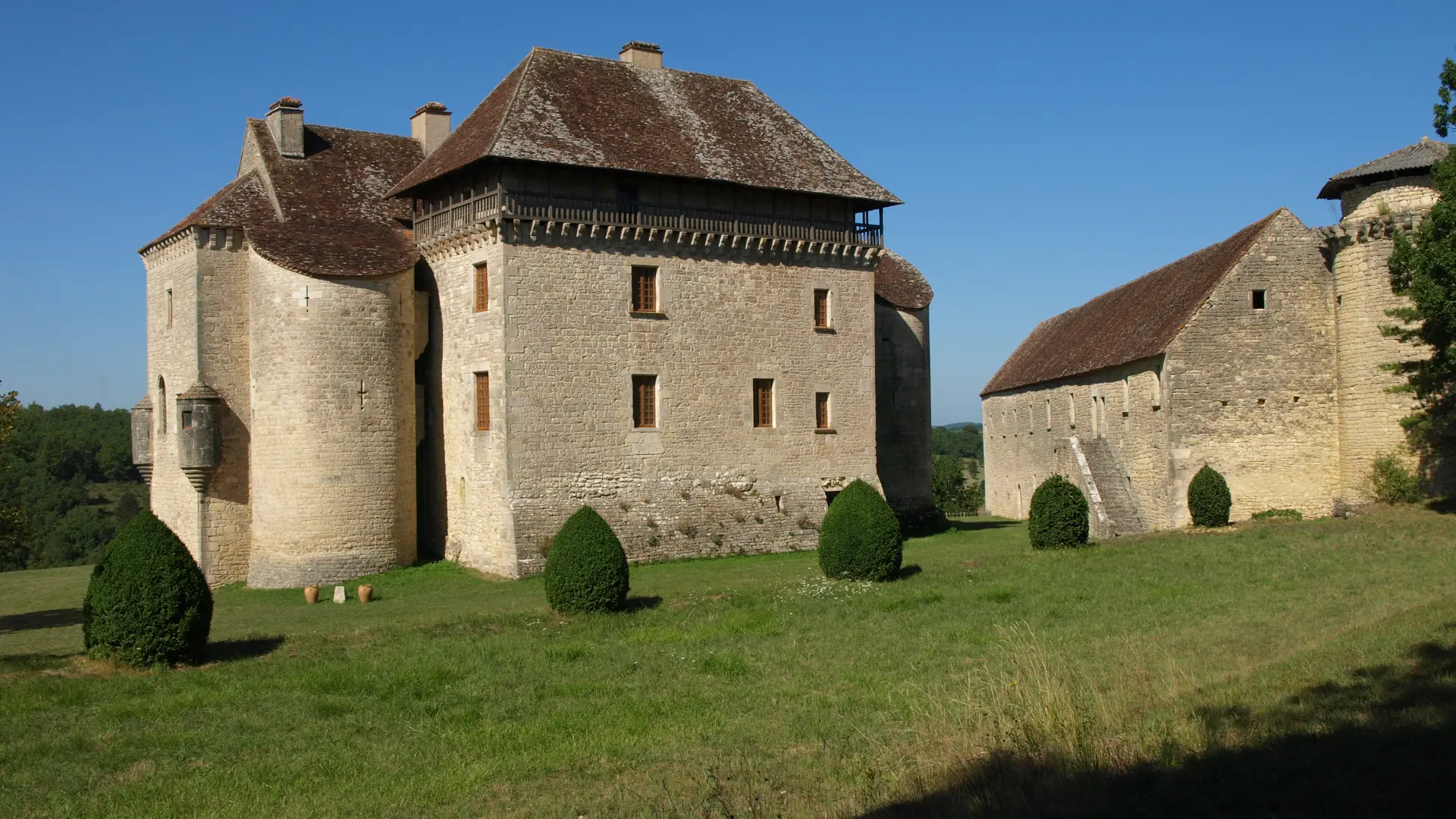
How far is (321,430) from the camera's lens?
27688 millimetres

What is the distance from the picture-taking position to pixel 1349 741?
888cm

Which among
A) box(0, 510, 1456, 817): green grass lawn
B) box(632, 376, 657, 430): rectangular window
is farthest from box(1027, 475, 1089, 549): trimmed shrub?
box(632, 376, 657, 430): rectangular window

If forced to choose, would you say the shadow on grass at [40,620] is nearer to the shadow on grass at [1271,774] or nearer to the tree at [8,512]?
the tree at [8,512]

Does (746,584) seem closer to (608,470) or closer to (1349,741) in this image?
(608,470)

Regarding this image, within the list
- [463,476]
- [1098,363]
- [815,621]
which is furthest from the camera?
[1098,363]

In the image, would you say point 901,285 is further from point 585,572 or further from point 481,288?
point 585,572

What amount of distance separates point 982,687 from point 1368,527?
16.9 meters

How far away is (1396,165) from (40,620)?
1279 inches

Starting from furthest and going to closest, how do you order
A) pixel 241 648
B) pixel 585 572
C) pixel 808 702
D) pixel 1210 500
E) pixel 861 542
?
pixel 1210 500 → pixel 861 542 → pixel 585 572 → pixel 241 648 → pixel 808 702

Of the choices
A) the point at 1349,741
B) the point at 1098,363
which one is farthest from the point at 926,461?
the point at 1349,741

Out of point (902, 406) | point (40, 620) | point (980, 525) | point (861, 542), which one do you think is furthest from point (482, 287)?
point (980, 525)

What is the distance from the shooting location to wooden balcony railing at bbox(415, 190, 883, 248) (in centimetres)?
2708

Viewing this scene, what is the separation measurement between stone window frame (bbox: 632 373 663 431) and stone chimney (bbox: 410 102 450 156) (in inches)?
392

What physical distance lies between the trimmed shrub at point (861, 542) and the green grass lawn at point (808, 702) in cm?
73
